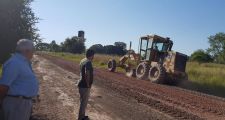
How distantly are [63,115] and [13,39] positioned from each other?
2.45 m

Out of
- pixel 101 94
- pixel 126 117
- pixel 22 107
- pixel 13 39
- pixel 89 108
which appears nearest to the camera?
pixel 22 107

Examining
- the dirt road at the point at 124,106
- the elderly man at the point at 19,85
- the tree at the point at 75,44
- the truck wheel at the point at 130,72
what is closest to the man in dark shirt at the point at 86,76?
the dirt road at the point at 124,106

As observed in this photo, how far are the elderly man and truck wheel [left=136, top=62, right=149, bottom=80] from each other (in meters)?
23.0

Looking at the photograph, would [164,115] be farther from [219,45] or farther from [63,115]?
[219,45]

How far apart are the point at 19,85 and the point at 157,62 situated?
2280cm

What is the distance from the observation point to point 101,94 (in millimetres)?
18062

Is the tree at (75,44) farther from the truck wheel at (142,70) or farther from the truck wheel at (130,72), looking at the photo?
the truck wheel at (142,70)

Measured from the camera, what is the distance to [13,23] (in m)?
11.3

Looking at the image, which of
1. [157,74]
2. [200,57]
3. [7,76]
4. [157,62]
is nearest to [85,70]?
[7,76]

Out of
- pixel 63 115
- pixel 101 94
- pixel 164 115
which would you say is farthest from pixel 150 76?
pixel 63 115

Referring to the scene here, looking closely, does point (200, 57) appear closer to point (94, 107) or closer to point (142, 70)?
point (142, 70)

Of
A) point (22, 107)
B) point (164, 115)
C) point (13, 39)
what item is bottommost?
point (164, 115)

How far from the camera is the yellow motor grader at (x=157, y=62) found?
2702 cm

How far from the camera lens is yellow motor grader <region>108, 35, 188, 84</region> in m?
27.0
